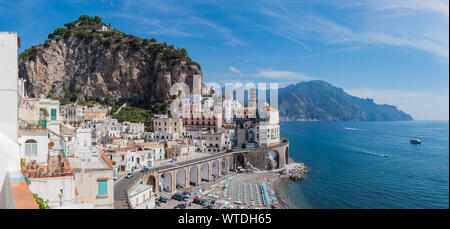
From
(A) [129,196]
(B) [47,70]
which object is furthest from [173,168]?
(B) [47,70]

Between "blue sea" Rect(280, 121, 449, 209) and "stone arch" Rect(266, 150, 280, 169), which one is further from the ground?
"stone arch" Rect(266, 150, 280, 169)

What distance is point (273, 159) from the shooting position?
44031mm

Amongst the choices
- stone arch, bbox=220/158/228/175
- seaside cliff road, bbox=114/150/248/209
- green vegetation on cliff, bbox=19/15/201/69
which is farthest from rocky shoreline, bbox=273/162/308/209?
green vegetation on cliff, bbox=19/15/201/69

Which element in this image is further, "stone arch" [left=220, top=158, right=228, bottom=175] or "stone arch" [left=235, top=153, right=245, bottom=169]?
"stone arch" [left=235, top=153, right=245, bottom=169]

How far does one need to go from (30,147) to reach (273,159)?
1471 inches

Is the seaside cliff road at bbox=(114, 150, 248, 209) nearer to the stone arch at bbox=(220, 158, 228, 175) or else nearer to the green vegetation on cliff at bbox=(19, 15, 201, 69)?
the stone arch at bbox=(220, 158, 228, 175)

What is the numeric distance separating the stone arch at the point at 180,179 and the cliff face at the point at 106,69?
33.7 metres

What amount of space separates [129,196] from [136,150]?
1050 centimetres

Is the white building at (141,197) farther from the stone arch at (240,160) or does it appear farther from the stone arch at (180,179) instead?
the stone arch at (240,160)

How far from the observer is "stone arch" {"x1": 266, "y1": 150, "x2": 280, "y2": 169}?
4291 cm

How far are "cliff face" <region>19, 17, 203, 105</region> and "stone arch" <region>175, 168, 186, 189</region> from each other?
3368 centimetres

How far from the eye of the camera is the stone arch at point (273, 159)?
42906 mm
